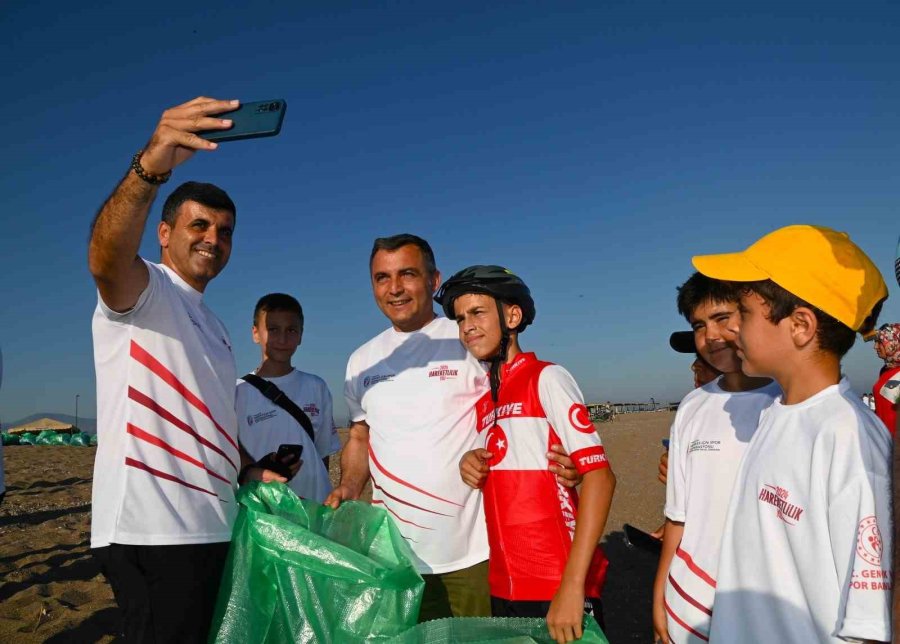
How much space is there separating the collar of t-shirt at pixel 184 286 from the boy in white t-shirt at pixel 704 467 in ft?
7.96

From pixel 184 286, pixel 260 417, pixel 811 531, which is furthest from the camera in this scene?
pixel 260 417

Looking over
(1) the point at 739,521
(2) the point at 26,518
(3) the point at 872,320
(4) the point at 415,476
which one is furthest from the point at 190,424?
(2) the point at 26,518

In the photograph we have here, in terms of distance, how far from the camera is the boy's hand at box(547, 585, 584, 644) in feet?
6.97

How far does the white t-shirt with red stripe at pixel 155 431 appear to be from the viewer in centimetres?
227

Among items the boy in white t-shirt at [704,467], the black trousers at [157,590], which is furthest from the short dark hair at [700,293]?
the black trousers at [157,590]

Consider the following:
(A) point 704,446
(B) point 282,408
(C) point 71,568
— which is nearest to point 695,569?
(A) point 704,446

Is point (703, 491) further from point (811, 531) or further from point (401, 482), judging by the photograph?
point (401, 482)

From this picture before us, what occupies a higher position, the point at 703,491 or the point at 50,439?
A: the point at 703,491

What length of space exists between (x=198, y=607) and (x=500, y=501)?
133cm

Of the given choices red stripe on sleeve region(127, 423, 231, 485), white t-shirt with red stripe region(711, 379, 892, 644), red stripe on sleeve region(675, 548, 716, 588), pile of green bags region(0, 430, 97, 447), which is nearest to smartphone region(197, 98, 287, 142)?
red stripe on sleeve region(127, 423, 231, 485)

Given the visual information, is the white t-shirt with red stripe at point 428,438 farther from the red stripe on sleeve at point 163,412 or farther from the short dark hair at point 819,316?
the short dark hair at point 819,316

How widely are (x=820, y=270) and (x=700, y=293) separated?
41.8 inches

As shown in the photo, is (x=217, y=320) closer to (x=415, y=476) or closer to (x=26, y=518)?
(x=415, y=476)

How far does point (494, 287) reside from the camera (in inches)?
115
